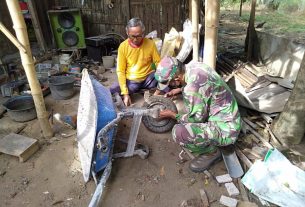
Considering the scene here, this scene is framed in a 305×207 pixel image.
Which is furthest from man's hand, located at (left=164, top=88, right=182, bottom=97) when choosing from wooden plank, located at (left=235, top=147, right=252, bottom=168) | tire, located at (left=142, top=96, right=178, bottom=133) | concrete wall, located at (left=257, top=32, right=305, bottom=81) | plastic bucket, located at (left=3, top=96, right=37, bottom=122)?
concrete wall, located at (left=257, top=32, right=305, bottom=81)

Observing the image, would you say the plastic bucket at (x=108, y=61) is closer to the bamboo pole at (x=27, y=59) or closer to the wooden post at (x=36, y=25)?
the wooden post at (x=36, y=25)

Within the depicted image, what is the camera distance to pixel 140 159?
10.9 feet

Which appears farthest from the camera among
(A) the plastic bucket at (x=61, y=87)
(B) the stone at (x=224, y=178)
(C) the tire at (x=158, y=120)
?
(A) the plastic bucket at (x=61, y=87)

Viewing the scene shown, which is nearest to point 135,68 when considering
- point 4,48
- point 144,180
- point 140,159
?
point 140,159

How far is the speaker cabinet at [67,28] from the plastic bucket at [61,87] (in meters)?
2.85

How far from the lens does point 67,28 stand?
761cm

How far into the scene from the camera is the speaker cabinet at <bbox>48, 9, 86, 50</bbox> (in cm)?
743

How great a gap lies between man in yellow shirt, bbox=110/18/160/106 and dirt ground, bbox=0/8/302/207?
3.59ft

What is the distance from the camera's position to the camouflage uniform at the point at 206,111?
8.80ft

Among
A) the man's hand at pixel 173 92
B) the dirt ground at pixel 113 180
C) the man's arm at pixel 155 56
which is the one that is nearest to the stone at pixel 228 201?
the dirt ground at pixel 113 180

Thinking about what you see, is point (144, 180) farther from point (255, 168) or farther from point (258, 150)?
point (258, 150)

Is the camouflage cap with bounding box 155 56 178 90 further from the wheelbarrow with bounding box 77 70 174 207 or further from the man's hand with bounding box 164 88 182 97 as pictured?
the man's hand with bounding box 164 88 182 97

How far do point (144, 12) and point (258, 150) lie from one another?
19.4 ft

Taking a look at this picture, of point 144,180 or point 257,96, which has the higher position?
point 257,96
